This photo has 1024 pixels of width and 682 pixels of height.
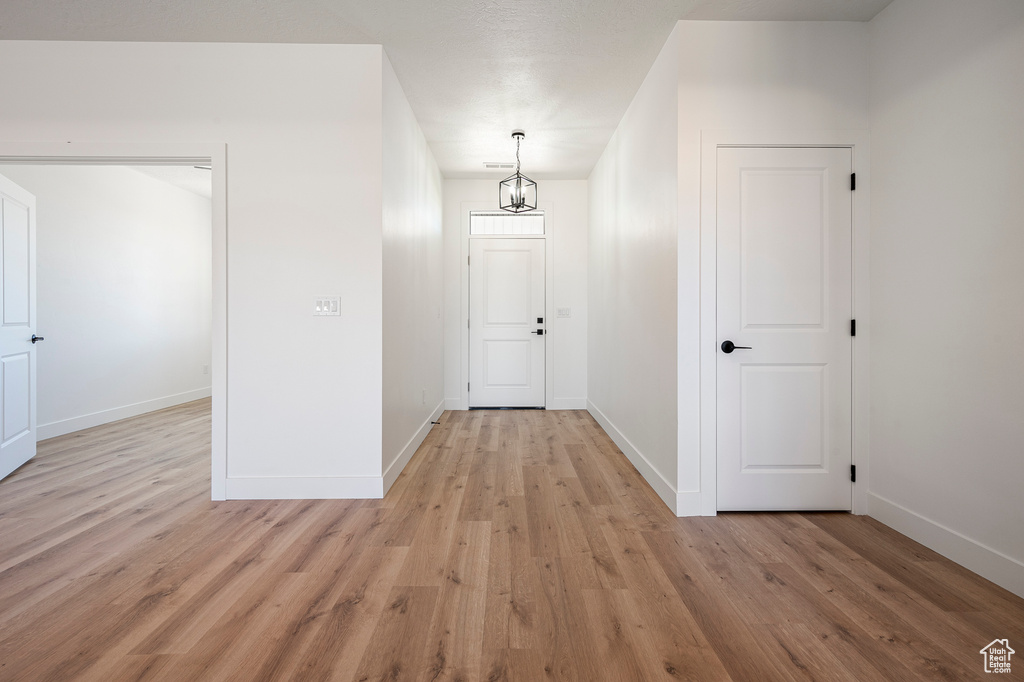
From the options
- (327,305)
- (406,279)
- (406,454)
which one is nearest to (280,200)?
(327,305)

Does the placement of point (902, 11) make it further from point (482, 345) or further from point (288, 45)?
point (482, 345)

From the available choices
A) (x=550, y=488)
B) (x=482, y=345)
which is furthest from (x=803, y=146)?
(x=482, y=345)

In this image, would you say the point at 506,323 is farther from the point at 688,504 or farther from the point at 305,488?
the point at 688,504

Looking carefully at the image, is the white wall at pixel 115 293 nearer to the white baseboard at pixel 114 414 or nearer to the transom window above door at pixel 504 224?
the white baseboard at pixel 114 414

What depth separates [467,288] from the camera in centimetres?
559

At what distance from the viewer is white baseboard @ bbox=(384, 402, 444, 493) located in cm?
295

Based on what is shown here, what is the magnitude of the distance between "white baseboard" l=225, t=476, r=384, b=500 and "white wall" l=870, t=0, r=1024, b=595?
111 inches

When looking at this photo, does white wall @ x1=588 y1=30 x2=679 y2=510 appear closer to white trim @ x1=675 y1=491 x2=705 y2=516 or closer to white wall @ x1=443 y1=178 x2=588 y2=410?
white trim @ x1=675 y1=491 x2=705 y2=516

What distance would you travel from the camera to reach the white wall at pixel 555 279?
555 cm

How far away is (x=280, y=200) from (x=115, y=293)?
3829 mm

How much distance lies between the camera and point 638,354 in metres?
3.35

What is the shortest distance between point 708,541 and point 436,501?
4.83 ft

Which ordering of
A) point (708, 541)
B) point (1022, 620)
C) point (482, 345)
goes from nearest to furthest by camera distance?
point (1022, 620) < point (708, 541) < point (482, 345)

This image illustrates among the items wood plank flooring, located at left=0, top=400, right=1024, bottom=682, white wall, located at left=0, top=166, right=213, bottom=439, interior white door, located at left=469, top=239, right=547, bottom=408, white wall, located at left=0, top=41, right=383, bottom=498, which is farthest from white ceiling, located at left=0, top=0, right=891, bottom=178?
wood plank flooring, located at left=0, top=400, right=1024, bottom=682
